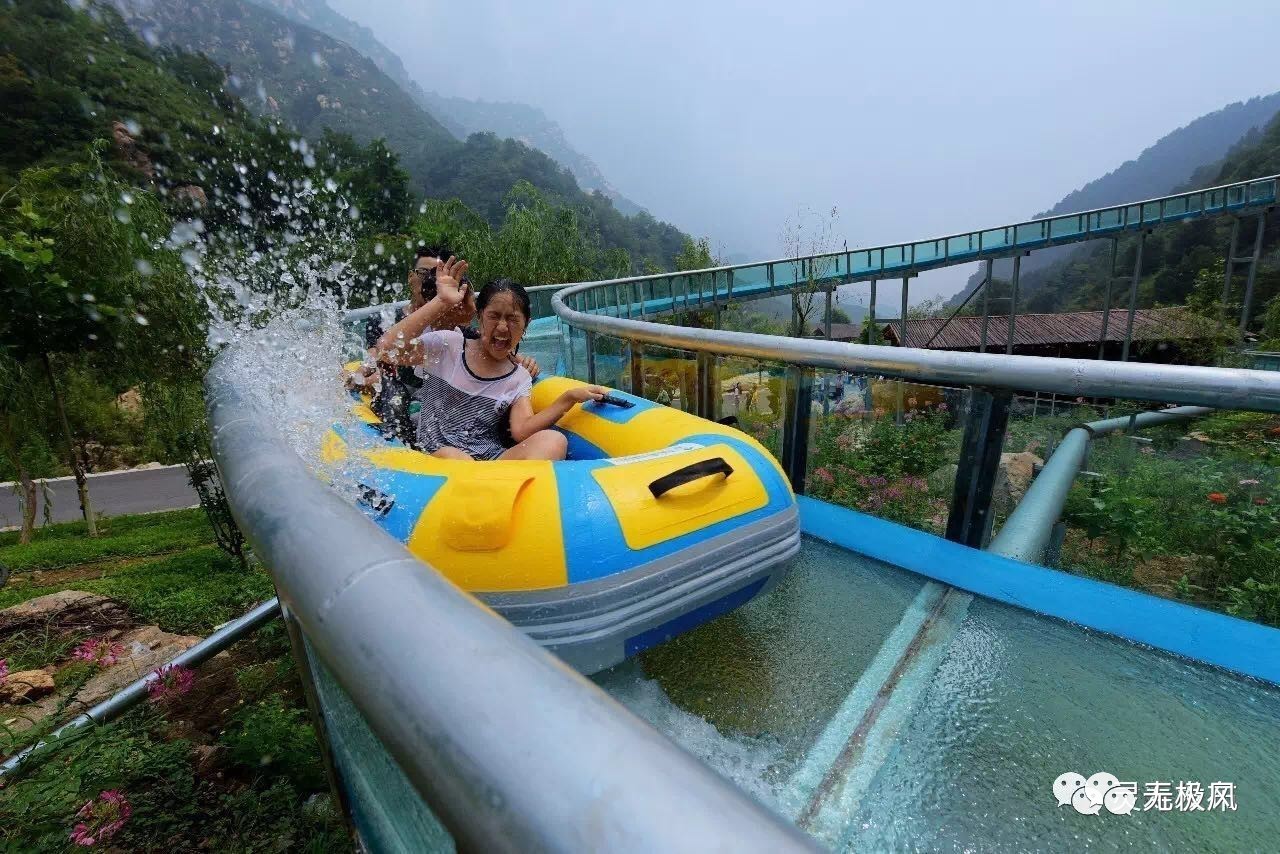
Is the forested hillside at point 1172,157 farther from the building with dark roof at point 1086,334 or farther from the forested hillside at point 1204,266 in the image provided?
the building with dark roof at point 1086,334

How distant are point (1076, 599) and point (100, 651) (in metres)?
5.13

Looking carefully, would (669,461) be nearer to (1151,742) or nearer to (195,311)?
(1151,742)

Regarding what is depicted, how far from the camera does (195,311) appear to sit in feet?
26.3

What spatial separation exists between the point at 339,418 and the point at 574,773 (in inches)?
93.9

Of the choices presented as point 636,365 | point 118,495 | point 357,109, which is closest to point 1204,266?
A: point 636,365

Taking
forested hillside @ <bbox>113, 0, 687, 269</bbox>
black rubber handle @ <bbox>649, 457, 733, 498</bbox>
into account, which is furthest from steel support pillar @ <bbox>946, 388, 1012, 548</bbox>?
forested hillside @ <bbox>113, 0, 687, 269</bbox>

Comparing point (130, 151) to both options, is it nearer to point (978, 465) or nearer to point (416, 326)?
point (416, 326)

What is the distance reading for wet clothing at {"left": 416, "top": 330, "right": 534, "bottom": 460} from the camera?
303 centimetres

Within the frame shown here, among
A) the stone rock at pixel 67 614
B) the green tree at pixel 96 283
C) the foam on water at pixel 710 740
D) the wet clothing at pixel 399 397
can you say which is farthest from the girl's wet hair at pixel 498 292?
the green tree at pixel 96 283

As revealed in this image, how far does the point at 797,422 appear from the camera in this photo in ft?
9.64

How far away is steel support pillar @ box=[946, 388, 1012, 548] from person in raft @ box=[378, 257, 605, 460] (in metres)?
1.55

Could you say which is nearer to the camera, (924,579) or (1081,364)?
(1081,364)

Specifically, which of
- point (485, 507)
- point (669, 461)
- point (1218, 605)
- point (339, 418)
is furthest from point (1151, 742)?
point (339, 418)

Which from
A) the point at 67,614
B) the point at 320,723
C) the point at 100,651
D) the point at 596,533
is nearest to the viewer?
the point at 320,723
